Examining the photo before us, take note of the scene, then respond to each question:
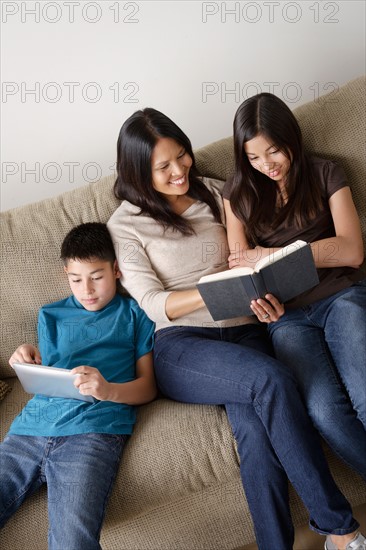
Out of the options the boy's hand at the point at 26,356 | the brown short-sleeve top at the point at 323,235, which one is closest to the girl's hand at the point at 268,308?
the brown short-sleeve top at the point at 323,235

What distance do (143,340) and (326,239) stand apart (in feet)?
1.96

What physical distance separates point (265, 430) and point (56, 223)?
3.11 ft

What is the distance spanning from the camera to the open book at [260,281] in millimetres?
1631

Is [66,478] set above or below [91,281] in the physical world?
below

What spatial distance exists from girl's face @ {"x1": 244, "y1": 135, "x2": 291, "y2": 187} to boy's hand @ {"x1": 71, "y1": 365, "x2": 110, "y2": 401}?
2.43 ft

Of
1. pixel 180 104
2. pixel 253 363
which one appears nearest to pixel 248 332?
pixel 253 363

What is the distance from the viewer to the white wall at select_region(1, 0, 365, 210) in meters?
2.25

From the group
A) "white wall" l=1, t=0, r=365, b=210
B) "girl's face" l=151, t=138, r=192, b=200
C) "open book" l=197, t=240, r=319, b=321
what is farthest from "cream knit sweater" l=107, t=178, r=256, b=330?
"white wall" l=1, t=0, r=365, b=210

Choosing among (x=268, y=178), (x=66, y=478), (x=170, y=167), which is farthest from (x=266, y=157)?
(x=66, y=478)

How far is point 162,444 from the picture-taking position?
1.68m

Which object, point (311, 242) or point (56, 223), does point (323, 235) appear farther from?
point (56, 223)

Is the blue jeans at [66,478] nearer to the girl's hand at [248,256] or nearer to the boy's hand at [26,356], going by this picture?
the boy's hand at [26,356]

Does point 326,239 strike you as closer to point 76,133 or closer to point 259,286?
point 259,286

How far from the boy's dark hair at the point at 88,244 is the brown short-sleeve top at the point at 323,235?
388mm
